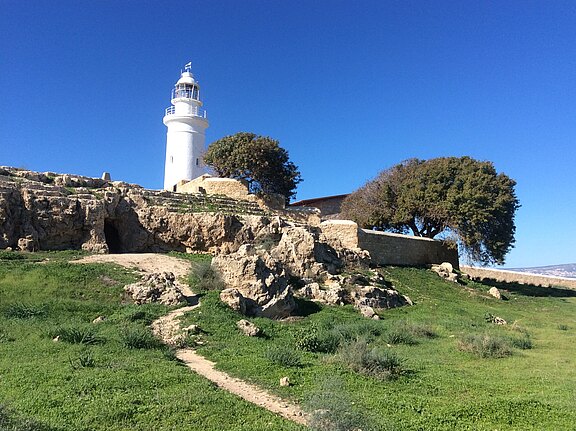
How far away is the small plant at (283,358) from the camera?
8328 millimetres

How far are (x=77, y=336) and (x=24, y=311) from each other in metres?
2.86

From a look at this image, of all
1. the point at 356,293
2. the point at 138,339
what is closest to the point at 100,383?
the point at 138,339

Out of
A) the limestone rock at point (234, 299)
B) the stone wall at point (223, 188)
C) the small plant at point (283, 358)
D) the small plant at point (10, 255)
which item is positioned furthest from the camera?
the stone wall at point (223, 188)

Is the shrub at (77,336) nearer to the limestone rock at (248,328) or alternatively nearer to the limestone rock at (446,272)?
the limestone rock at (248,328)

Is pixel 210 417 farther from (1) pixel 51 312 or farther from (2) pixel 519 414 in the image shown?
(1) pixel 51 312

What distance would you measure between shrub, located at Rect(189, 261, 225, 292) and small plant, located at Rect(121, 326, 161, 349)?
189 inches

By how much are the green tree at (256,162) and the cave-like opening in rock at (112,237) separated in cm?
1099

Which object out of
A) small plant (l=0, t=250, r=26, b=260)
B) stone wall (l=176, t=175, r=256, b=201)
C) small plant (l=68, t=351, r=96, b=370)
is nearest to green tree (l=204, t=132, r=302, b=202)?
stone wall (l=176, t=175, r=256, b=201)

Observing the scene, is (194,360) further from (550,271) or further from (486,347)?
(550,271)

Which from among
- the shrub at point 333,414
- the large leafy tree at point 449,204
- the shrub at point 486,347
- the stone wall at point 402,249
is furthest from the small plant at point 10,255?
the large leafy tree at point 449,204

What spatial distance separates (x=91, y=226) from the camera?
18719 mm

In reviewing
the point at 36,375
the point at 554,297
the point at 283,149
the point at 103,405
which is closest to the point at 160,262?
the point at 36,375

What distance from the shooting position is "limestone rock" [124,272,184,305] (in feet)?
41.2

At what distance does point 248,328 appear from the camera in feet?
36.1
